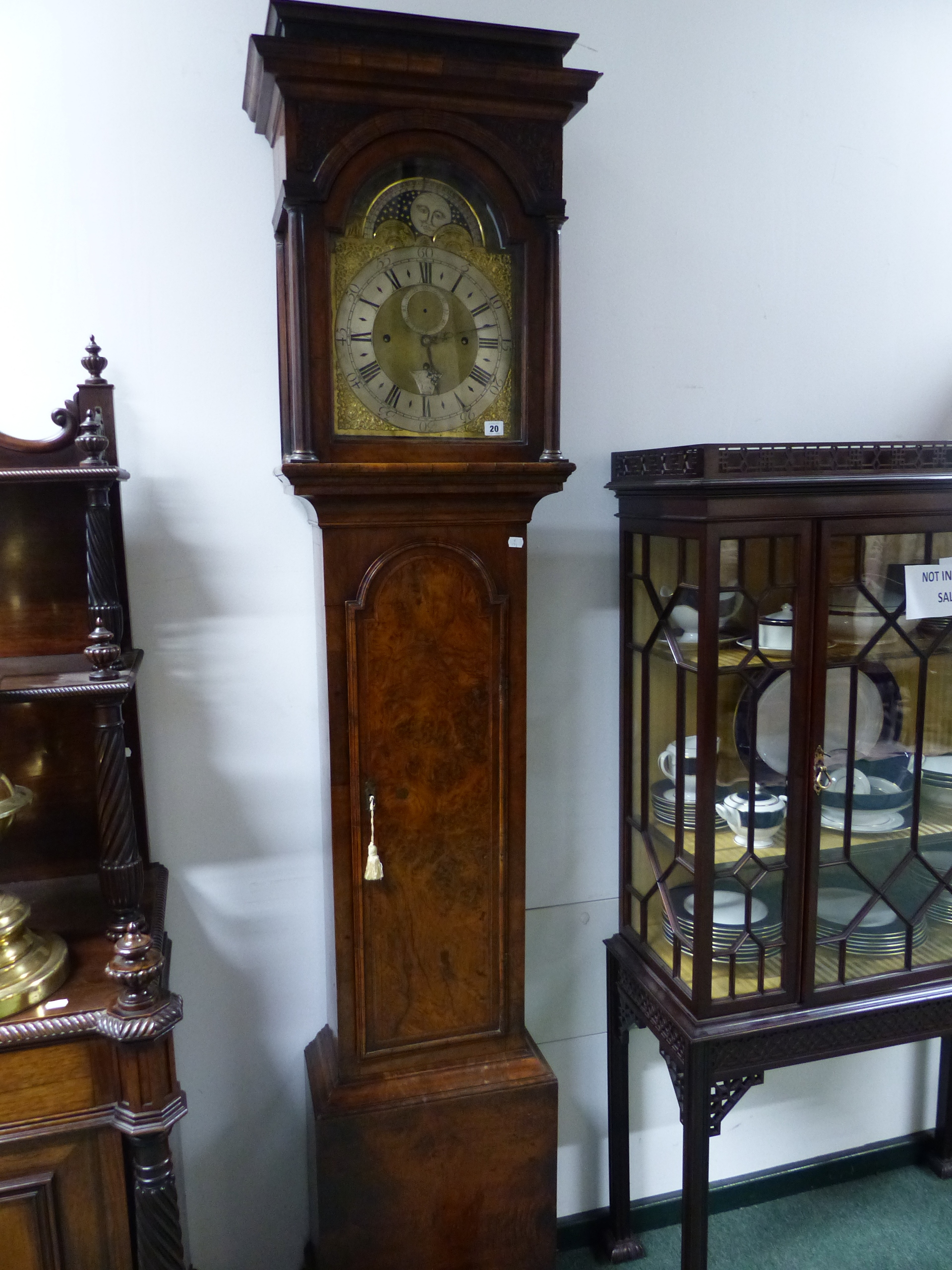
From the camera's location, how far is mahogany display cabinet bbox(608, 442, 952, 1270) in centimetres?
136

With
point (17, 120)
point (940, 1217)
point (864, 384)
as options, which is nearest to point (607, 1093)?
point (940, 1217)

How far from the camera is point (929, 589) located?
146cm

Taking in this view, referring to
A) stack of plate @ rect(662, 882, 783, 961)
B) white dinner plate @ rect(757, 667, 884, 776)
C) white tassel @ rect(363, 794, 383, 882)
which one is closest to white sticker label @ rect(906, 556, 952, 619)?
white dinner plate @ rect(757, 667, 884, 776)

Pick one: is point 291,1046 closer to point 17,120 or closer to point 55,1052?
point 55,1052

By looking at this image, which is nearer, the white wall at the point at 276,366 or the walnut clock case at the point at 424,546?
the walnut clock case at the point at 424,546

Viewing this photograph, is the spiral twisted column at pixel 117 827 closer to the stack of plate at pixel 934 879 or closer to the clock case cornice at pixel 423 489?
the clock case cornice at pixel 423 489

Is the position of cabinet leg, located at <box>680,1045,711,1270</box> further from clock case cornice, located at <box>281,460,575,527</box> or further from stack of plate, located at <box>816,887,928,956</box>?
clock case cornice, located at <box>281,460,575,527</box>

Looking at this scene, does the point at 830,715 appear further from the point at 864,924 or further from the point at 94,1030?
the point at 94,1030

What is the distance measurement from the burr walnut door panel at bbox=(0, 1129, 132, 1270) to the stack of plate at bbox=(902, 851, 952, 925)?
1.24 metres

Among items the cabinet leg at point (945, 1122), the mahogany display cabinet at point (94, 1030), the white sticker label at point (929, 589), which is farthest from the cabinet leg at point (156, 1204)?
the cabinet leg at point (945, 1122)

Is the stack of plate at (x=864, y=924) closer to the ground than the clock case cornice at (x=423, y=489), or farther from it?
closer to the ground

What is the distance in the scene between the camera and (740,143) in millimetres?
1602

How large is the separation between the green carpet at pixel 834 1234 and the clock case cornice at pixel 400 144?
60.3 inches

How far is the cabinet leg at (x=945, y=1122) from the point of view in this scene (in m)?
1.95
